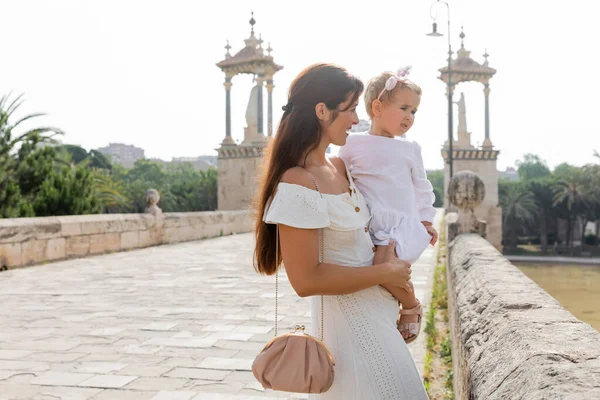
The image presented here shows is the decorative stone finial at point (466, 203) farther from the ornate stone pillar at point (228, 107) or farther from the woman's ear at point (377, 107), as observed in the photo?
the ornate stone pillar at point (228, 107)

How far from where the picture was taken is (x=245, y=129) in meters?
30.1

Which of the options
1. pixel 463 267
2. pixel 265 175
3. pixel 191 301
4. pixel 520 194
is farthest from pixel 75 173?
pixel 520 194

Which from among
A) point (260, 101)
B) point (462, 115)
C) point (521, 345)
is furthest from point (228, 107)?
point (521, 345)

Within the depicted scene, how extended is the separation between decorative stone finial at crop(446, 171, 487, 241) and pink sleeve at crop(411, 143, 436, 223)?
6295 millimetres

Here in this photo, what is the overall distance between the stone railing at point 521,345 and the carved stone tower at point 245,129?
86.0 feet

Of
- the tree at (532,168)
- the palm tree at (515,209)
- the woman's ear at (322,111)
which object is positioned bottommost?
the palm tree at (515,209)

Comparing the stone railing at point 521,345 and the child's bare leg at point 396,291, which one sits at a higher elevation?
the child's bare leg at point 396,291

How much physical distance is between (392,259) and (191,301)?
5.23 m

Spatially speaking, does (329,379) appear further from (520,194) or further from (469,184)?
(520,194)

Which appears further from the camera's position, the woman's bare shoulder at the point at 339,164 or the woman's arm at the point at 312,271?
the woman's bare shoulder at the point at 339,164

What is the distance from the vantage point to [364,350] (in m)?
1.84

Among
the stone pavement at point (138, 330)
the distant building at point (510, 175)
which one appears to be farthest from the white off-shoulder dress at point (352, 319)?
the distant building at point (510, 175)

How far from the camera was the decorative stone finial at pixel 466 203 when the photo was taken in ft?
27.5

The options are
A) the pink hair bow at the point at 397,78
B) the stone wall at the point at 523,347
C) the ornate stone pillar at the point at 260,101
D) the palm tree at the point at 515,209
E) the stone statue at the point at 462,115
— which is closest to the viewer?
the stone wall at the point at 523,347
